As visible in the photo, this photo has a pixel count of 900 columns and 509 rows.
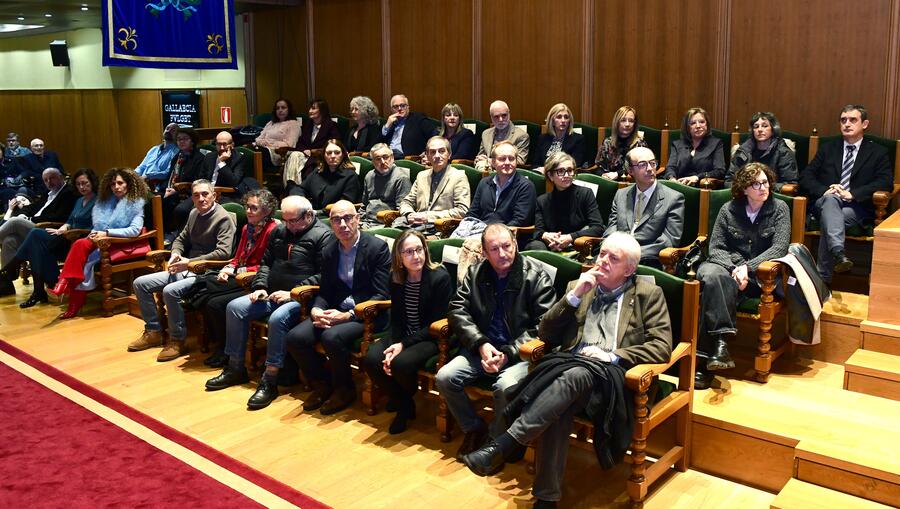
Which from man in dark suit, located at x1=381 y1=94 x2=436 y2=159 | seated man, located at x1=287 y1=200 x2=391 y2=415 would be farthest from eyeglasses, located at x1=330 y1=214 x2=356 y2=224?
man in dark suit, located at x1=381 y1=94 x2=436 y2=159

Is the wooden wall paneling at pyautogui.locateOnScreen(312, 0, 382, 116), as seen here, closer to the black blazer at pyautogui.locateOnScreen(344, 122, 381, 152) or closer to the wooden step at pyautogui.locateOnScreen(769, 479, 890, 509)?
the black blazer at pyautogui.locateOnScreen(344, 122, 381, 152)

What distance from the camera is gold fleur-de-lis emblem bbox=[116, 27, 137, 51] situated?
7.36 meters

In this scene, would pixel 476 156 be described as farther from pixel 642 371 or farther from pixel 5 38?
pixel 5 38

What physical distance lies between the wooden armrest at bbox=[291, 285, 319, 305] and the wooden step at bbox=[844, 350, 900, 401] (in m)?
2.55

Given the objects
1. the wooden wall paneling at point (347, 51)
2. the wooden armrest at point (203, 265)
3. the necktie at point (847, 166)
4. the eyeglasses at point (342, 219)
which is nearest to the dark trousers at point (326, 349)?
the eyeglasses at point (342, 219)

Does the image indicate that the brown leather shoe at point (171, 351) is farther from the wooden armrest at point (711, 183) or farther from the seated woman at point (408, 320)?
the wooden armrest at point (711, 183)

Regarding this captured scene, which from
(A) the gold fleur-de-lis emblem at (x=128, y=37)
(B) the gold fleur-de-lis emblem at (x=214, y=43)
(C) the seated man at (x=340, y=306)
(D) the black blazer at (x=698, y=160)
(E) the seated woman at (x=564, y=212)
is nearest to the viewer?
(C) the seated man at (x=340, y=306)

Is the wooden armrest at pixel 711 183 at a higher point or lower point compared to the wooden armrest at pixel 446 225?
higher

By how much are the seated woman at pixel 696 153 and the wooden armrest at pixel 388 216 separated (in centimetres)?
175

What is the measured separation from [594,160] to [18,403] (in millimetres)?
3951

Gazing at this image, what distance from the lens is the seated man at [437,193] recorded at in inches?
213

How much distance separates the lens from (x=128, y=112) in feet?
38.8

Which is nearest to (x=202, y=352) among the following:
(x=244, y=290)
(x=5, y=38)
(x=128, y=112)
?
(x=244, y=290)

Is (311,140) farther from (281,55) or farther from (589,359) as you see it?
(589,359)
